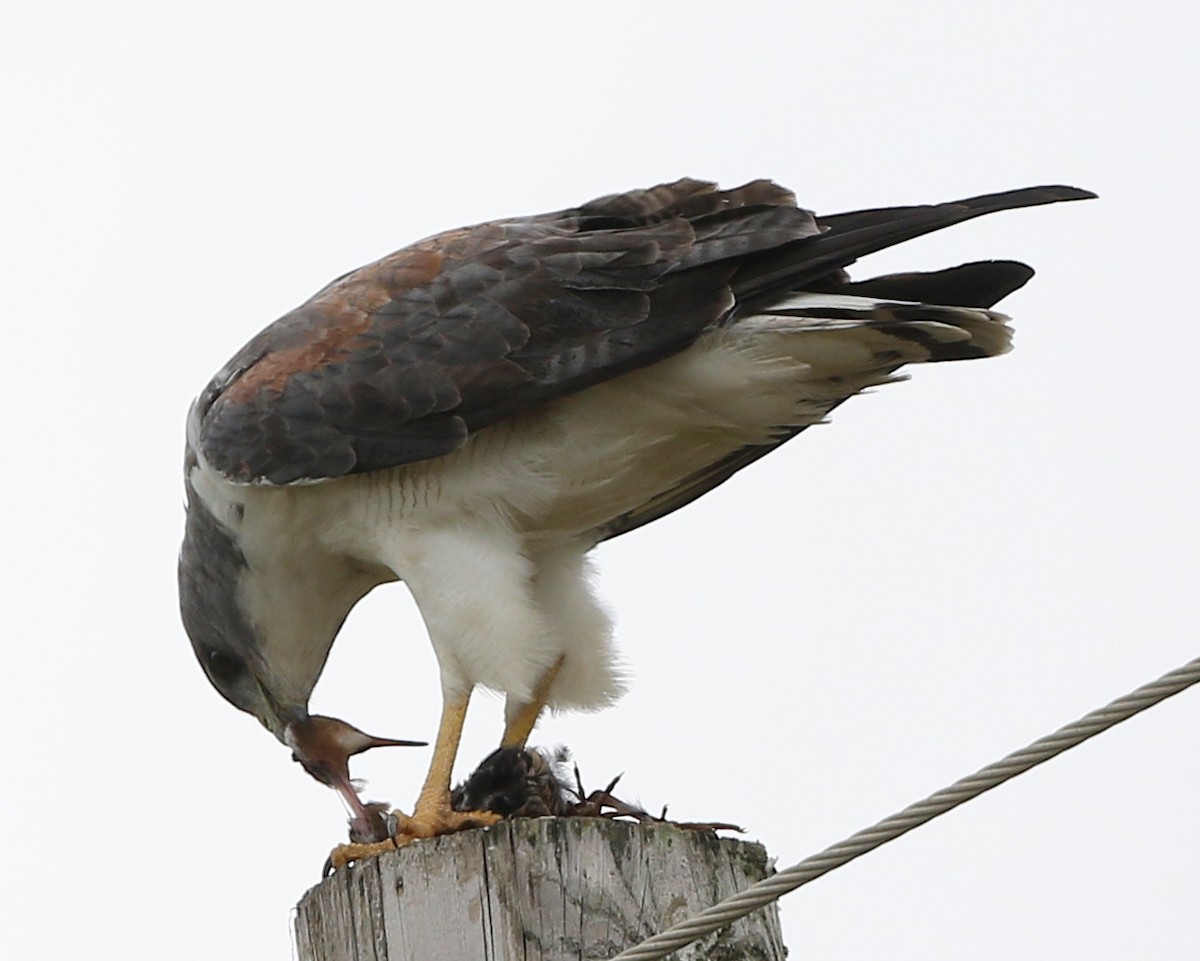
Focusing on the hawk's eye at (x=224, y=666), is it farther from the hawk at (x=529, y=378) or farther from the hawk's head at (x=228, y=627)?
the hawk at (x=529, y=378)

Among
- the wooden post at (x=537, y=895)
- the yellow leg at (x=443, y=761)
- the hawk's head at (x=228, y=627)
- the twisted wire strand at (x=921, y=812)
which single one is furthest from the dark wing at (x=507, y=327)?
the twisted wire strand at (x=921, y=812)

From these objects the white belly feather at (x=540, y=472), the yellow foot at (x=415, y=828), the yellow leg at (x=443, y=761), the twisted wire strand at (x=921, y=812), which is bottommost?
the twisted wire strand at (x=921, y=812)

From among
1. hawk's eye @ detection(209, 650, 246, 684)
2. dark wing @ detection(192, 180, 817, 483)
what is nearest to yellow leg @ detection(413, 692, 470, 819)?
dark wing @ detection(192, 180, 817, 483)

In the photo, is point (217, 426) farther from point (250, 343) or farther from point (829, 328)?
point (829, 328)

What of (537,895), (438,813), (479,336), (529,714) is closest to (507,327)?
(479,336)

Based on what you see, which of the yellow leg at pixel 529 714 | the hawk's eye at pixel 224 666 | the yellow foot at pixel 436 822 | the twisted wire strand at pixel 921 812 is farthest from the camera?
the hawk's eye at pixel 224 666

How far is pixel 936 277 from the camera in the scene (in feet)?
17.3

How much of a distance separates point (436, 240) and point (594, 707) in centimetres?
145

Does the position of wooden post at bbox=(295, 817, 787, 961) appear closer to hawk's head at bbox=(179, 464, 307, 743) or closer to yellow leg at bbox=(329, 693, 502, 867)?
yellow leg at bbox=(329, 693, 502, 867)

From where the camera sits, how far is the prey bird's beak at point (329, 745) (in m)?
5.67

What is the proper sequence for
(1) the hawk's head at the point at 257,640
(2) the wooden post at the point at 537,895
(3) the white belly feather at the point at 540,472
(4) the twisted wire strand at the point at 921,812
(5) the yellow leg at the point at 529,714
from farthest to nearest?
(1) the hawk's head at the point at 257,640, (5) the yellow leg at the point at 529,714, (3) the white belly feather at the point at 540,472, (2) the wooden post at the point at 537,895, (4) the twisted wire strand at the point at 921,812

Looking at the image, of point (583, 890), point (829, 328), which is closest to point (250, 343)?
point (829, 328)

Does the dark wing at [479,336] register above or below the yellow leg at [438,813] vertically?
above

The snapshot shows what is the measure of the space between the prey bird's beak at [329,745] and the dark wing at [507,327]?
96cm
